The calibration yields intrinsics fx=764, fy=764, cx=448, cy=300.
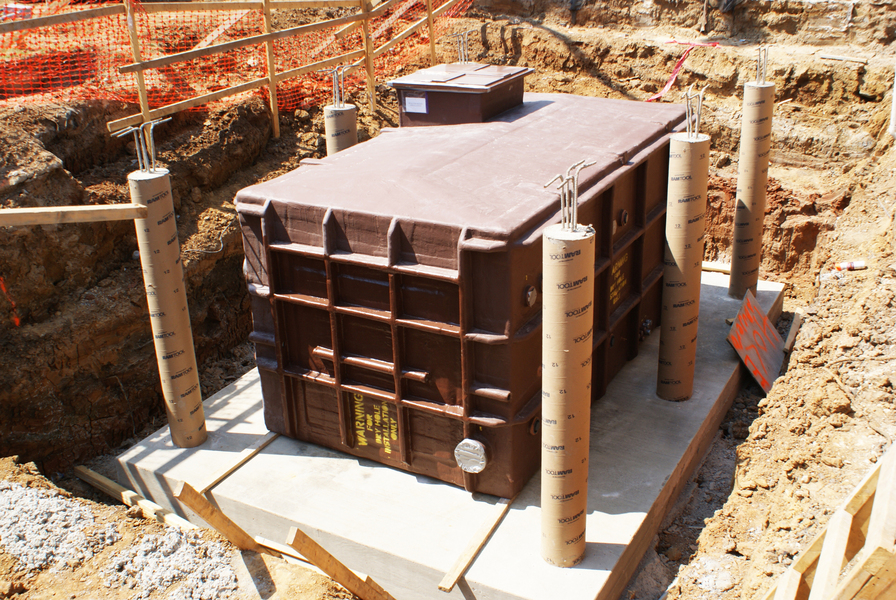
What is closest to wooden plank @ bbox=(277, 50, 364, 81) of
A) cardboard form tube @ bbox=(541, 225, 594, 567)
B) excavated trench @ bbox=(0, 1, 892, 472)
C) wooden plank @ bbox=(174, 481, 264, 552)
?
excavated trench @ bbox=(0, 1, 892, 472)

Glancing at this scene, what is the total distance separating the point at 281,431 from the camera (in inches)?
295

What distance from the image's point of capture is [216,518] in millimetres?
6141

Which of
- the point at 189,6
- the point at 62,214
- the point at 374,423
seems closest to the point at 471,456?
the point at 374,423

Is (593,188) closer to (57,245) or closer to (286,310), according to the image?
(286,310)

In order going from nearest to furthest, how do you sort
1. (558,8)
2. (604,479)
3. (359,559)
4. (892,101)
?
(359,559), (604,479), (892,101), (558,8)

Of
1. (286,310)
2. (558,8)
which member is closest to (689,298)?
(286,310)

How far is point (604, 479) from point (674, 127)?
4352 mm

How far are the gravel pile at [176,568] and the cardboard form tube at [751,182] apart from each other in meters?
6.98

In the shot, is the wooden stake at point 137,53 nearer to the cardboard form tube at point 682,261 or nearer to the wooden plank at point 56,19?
the wooden plank at point 56,19

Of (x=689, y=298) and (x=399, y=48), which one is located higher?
(x=399, y=48)

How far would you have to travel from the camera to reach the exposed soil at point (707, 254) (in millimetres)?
6141

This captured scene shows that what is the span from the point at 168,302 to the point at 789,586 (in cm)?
532

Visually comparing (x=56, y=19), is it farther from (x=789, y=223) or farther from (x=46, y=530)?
(x=789, y=223)

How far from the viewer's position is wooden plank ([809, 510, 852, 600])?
12.1 feet
